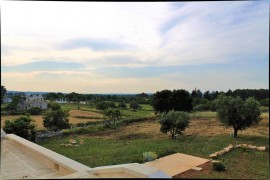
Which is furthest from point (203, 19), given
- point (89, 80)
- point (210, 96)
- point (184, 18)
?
point (210, 96)

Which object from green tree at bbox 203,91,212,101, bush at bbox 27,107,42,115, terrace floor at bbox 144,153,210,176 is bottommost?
terrace floor at bbox 144,153,210,176

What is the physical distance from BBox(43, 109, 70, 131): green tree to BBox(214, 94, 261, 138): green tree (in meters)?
5.93

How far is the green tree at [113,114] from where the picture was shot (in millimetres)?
12011

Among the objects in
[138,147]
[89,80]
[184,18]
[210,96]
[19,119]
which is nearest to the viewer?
[184,18]

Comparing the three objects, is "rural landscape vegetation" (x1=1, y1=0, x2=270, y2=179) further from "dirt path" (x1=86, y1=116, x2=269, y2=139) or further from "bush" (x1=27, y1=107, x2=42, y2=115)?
"dirt path" (x1=86, y1=116, x2=269, y2=139)

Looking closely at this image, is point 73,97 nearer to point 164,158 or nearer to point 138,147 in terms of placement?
point 138,147

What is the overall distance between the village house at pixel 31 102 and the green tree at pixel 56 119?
722mm

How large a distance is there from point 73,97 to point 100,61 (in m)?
1.99

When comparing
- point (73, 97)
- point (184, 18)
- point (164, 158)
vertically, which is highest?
point (184, 18)

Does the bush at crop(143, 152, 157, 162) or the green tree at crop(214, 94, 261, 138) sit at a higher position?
the green tree at crop(214, 94, 261, 138)

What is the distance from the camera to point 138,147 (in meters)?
8.23

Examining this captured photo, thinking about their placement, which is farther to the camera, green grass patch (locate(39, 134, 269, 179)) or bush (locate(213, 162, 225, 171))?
green grass patch (locate(39, 134, 269, 179))

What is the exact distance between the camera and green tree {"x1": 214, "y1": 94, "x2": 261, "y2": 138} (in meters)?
9.90

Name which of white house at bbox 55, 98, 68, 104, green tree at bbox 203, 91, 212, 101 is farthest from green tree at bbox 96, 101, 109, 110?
green tree at bbox 203, 91, 212, 101
